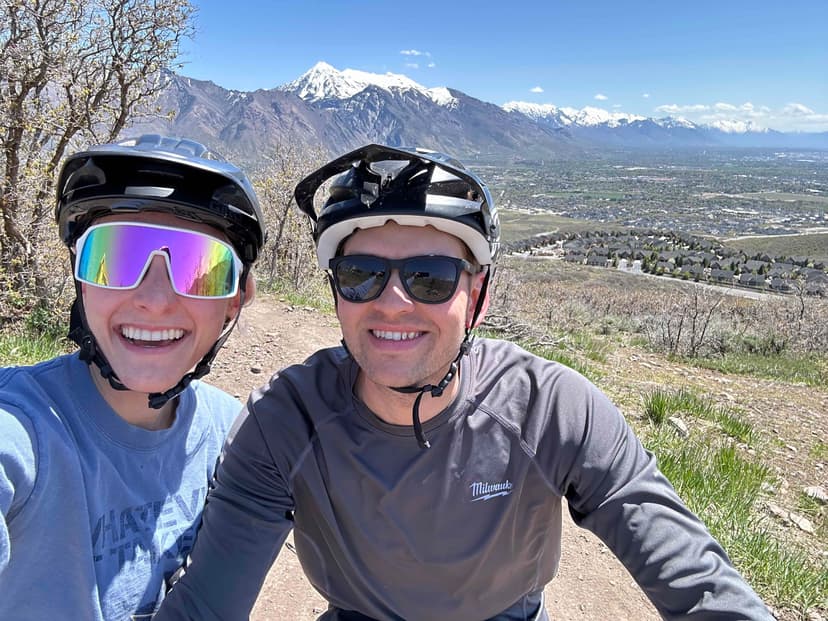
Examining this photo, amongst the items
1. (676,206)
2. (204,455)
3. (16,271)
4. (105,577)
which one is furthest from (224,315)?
(676,206)

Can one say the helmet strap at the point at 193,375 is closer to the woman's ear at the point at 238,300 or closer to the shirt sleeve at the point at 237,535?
the woman's ear at the point at 238,300

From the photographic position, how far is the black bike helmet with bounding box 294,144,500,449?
5.59ft

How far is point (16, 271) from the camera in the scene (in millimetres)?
6531

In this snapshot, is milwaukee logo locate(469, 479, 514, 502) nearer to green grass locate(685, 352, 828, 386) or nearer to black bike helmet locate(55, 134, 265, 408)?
black bike helmet locate(55, 134, 265, 408)

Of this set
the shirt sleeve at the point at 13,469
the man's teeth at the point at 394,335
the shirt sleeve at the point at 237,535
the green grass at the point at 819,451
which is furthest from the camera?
the green grass at the point at 819,451

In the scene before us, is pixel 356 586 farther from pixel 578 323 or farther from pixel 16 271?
pixel 578 323

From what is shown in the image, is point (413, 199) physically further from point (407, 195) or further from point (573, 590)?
point (573, 590)

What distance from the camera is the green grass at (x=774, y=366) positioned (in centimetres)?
999

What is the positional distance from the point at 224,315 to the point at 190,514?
715 mm

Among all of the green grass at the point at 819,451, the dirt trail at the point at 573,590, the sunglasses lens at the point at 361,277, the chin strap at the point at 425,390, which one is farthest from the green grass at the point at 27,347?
the green grass at the point at 819,451

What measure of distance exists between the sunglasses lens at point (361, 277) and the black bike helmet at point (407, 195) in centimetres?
15

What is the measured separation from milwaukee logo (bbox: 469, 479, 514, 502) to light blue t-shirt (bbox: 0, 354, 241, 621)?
38.1 inches

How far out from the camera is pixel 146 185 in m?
1.74

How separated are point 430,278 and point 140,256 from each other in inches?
38.7
